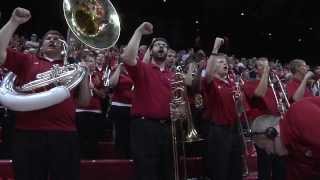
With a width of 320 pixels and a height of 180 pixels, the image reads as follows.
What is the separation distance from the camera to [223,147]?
604 centimetres

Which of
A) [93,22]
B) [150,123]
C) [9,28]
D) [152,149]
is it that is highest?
[93,22]

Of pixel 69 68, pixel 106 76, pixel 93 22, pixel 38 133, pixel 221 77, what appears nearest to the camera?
pixel 38 133

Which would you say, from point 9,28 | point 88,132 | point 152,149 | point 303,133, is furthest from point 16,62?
point 303,133

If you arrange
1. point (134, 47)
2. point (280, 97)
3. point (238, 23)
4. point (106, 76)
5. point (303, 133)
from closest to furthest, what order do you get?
point (303, 133), point (134, 47), point (280, 97), point (106, 76), point (238, 23)

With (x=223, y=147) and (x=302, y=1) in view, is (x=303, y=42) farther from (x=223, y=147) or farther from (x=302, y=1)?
(x=223, y=147)

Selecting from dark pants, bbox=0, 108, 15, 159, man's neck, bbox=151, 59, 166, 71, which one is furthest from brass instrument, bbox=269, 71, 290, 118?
dark pants, bbox=0, 108, 15, 159

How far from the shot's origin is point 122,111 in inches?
277

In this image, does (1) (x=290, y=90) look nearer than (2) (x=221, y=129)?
No

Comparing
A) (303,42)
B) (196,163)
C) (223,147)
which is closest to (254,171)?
(196,163)

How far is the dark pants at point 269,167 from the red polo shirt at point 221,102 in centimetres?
75

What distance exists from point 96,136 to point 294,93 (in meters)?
2.68

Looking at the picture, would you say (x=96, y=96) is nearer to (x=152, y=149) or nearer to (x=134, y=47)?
(x=152, y=149)

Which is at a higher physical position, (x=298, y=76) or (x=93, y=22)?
(x=93, y=22)

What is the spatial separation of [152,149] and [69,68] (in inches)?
50.9
